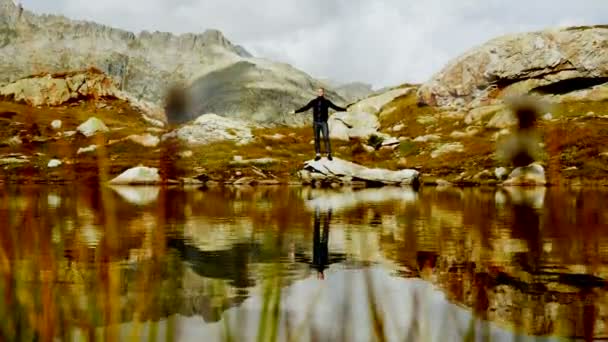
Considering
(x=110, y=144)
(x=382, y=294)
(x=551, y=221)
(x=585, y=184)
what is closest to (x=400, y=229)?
(x=551, y=221)

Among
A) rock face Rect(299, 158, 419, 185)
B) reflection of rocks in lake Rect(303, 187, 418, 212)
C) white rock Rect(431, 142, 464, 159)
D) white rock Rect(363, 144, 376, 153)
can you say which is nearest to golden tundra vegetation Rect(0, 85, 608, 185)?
white rock Rect(363, 144, 376, 153)

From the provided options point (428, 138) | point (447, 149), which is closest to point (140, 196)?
point (447, 149)

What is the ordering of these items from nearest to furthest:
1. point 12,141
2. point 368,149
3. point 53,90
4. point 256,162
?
1. point 256,162
2. point 368,149
3. point 12,141
4. point 53,90

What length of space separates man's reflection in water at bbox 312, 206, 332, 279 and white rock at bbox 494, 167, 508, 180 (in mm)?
36722

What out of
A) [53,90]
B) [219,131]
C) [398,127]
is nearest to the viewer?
[219,131]

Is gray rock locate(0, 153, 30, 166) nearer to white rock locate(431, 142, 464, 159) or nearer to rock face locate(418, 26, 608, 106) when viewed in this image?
white rock locate(431, 142, 464, 159)

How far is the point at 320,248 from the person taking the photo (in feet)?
46.7

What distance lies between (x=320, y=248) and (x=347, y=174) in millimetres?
40916

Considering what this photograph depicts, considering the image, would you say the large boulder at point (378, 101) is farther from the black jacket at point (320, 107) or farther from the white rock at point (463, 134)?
the black jacket at point (320, 107)

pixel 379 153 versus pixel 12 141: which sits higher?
pixel 12 141

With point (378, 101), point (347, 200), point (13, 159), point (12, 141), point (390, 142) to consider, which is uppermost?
point (378, 101)

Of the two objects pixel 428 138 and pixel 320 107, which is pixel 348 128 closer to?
pixel 428 138

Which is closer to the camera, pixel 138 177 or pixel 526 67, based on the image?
pixel 138 177

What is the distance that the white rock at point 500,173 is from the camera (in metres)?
55.2
